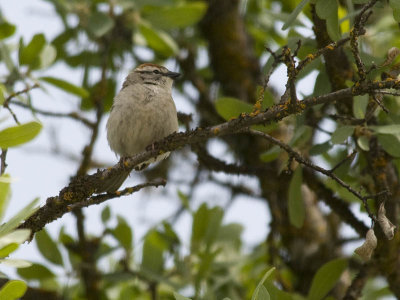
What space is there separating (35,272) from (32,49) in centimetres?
146

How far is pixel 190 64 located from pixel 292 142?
2.26 metres

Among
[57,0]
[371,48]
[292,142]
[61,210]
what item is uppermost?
[57,0]

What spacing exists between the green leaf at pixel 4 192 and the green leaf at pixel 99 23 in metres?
2.29

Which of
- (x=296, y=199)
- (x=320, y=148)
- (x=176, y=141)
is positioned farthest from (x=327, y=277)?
(x=176, y=141)

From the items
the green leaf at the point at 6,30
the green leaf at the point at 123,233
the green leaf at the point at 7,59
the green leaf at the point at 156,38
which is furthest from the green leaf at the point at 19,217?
the green leaf at the point at 156,38

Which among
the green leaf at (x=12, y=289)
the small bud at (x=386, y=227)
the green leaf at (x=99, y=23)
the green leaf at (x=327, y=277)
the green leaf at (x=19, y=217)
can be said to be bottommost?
the green leaf at (x=12, y=289)

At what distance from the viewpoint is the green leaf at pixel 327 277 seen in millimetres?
3211

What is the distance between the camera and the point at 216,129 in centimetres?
234

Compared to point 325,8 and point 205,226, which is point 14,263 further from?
point 205,226

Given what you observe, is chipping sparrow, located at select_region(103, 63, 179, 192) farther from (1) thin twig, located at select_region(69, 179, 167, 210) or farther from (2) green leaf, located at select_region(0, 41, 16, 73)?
(1) thin twig, located at select_region(69, 179, 167, 210)

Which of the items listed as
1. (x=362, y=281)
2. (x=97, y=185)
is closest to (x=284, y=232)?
(x=362, y=281)

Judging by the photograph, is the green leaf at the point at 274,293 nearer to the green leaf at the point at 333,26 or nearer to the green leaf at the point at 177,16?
the green leaf at the point at 333,26

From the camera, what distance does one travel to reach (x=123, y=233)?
13.4ft

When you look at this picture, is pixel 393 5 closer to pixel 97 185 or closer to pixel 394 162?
pixel 394 162
